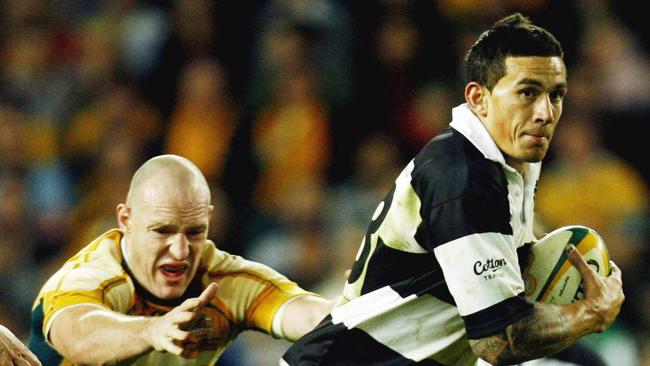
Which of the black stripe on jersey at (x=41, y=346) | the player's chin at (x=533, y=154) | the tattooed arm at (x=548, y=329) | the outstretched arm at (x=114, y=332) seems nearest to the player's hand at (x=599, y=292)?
the tattooed arm at (x=548, y=329)

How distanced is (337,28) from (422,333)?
4.73 m

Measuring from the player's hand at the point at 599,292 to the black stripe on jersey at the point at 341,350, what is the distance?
1.72 feet

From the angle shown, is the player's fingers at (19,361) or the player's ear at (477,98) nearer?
the player's fingers at (19,361)

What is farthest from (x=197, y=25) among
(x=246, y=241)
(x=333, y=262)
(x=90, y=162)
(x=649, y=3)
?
(x=649, y=3)

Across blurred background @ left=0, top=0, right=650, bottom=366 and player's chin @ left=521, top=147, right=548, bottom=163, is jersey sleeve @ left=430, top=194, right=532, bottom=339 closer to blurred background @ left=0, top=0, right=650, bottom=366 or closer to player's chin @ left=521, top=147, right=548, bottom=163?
player's chin @ left=521, top=147, right=548, bottom=163

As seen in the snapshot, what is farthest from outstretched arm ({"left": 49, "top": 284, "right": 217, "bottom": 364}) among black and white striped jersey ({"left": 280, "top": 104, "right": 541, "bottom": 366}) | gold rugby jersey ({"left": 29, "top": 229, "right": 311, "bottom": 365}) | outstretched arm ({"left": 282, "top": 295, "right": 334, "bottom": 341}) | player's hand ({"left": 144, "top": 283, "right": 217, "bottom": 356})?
outstretched arm ({"left": 282, "top": 295, "right": 334, "bottom": 341})

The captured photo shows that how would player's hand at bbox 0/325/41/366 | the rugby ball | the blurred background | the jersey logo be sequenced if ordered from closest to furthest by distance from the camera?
the jersey logo < player's hand at bbox 0/325/41/366 < the rugby ball < the blurred background

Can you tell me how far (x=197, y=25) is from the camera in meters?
8.61

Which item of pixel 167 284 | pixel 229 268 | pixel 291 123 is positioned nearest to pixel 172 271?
pixel 167 284

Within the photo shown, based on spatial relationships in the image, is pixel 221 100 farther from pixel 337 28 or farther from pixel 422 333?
pixel 422 333

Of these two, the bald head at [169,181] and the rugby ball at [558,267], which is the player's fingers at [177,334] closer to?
the bald head at [169,181]

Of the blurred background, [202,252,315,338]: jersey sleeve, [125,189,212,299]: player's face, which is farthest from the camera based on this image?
the blurred background

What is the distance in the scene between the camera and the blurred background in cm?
699

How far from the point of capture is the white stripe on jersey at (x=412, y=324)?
3727 millimetres
